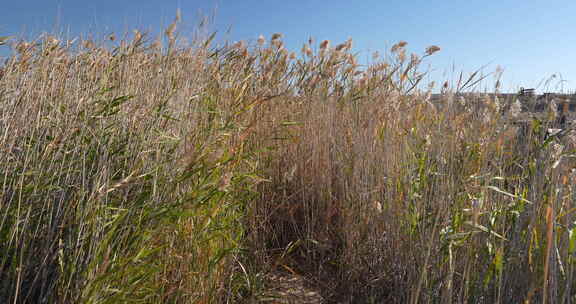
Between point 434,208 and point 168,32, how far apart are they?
6.37ft

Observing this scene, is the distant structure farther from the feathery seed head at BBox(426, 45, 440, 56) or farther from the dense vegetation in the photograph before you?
the feathery seed head at BBox(426, 45, 440, 56)

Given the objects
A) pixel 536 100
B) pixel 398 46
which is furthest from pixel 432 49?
pixel 536 100

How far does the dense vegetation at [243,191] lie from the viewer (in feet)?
4.38

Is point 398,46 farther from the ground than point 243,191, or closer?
farther from the ground

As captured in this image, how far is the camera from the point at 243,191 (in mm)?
2145

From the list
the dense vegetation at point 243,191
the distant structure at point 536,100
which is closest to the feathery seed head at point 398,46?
the dense vegetation at point 243,191

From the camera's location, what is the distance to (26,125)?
1.62 m

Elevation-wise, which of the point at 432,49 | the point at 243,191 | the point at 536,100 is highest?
the point at 432,49

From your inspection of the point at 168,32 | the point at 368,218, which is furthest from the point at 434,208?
the point at 168,32

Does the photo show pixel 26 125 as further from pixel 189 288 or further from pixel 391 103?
pixel 391 103

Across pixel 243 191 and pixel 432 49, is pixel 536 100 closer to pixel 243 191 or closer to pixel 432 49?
pixel 432 49

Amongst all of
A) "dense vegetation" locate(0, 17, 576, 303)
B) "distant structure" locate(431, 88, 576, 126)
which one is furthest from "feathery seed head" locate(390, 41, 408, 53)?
"distant structure" locate(431, 88, 576, 126)

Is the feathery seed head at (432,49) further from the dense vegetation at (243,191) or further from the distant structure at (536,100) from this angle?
the distant structure at (536,100)

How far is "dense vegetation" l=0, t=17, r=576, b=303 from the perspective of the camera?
1.34 meters
